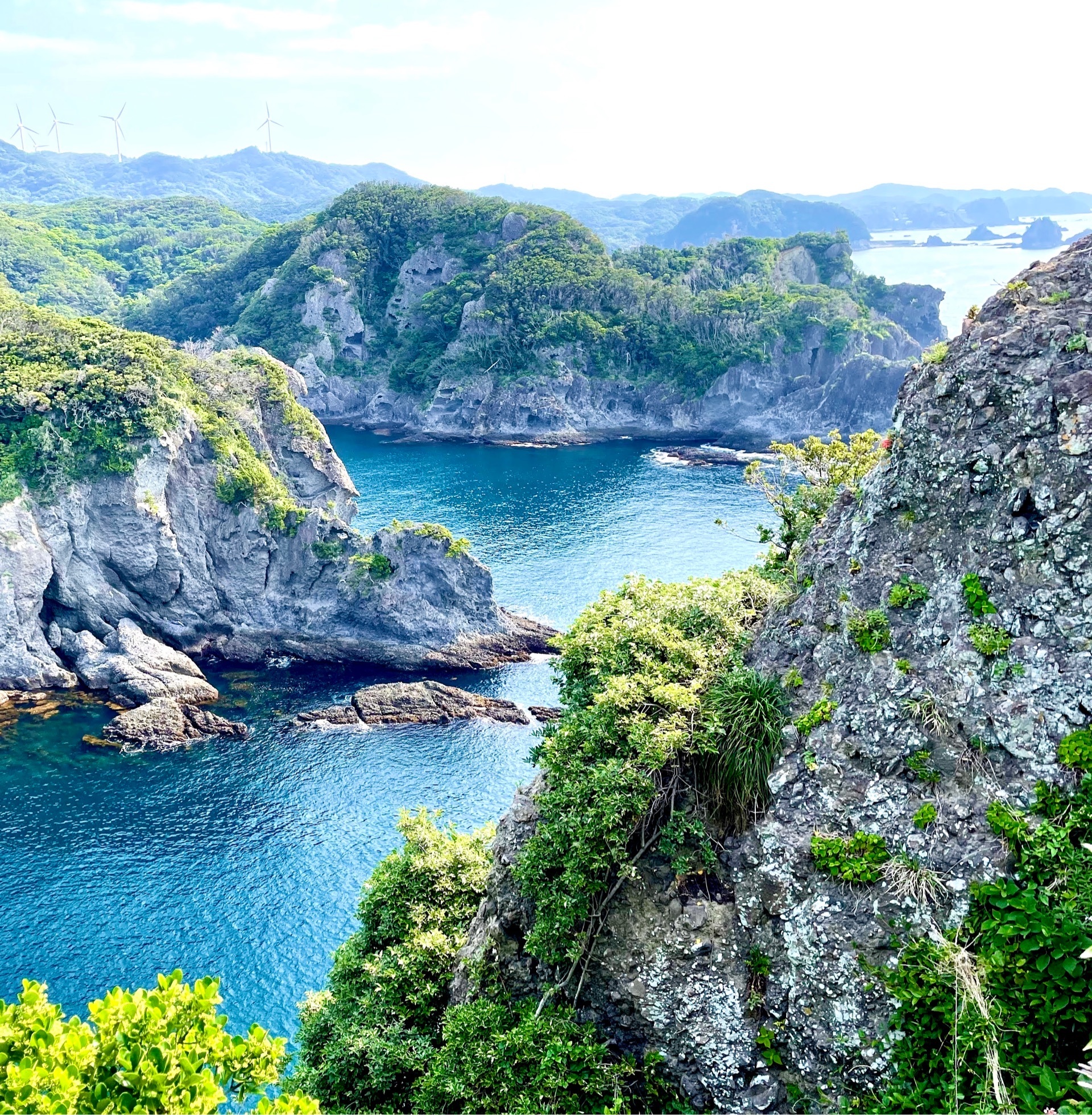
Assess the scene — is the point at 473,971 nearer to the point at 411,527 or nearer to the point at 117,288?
the point at 411,527

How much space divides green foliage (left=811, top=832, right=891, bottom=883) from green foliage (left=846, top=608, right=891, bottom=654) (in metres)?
2.87

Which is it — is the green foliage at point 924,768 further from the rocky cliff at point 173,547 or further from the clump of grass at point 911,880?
the rocky cliff at point 173,547

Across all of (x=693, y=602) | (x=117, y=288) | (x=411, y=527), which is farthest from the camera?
(x=117, y=288)

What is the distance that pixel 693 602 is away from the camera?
16.2 metres

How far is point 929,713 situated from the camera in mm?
11859

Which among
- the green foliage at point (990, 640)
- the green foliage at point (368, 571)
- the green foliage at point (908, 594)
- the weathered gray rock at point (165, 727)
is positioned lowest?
the weathered gray rock at point (165, 727)

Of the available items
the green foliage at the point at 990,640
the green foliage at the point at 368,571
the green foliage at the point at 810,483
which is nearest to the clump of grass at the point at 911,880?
the green foliage at the point at 990,640

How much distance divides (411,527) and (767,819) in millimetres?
42462

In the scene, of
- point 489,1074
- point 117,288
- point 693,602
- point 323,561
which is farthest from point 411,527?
point 117,288

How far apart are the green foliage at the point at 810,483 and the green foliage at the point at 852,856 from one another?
21.6 ft

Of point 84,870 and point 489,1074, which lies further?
point 84,870

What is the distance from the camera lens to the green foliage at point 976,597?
11750 millimetres

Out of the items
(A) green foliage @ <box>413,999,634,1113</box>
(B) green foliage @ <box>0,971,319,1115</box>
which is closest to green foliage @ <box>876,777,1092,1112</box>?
(A) green foliage @ <box>413,999,634,1113</box>

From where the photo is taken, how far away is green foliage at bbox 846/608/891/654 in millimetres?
12719
